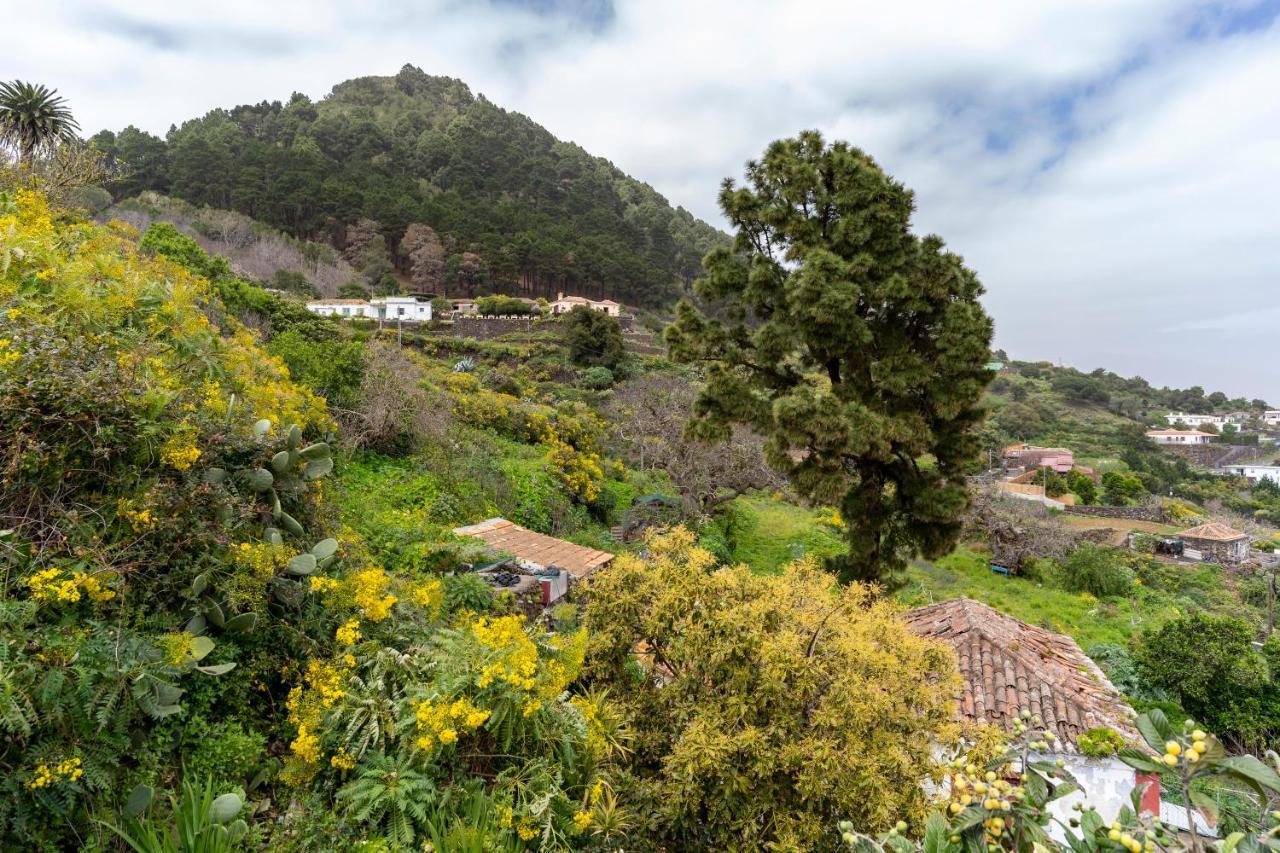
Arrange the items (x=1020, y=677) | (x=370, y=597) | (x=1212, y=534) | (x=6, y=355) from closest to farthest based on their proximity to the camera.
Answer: (x=6, y=355)
(x=370, y=597)
(x=1020, y=677)
(x=1212, y=534)

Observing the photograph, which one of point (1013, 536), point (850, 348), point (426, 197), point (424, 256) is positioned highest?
point (426, 197)

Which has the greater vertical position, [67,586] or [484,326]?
[484,326]

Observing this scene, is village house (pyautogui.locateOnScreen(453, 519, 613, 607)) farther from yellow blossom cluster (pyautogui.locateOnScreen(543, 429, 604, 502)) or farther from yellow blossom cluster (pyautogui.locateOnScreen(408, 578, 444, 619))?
yellow blossom cluster (pyautogui.locateOnScreen(543, 429, 604, 502))

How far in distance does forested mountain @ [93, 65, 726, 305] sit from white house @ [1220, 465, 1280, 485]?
51.5 m

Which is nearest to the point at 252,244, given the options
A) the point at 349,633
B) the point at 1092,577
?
the point at 349,633

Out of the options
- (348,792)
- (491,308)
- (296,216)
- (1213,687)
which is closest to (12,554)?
(348,792)

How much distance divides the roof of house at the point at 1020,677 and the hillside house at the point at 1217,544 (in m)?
19.9

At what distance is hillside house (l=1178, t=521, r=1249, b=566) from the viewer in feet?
71.7

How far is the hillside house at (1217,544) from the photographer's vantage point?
21.8 m

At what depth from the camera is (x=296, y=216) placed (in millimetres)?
45688

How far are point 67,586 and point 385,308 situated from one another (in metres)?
35.0

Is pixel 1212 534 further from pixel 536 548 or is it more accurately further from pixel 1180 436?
pixel 1180 436

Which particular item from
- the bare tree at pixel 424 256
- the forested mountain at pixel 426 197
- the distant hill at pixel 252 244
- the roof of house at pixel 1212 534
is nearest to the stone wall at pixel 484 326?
the distant hill at pixel 252 244

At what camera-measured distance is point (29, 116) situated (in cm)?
1750
